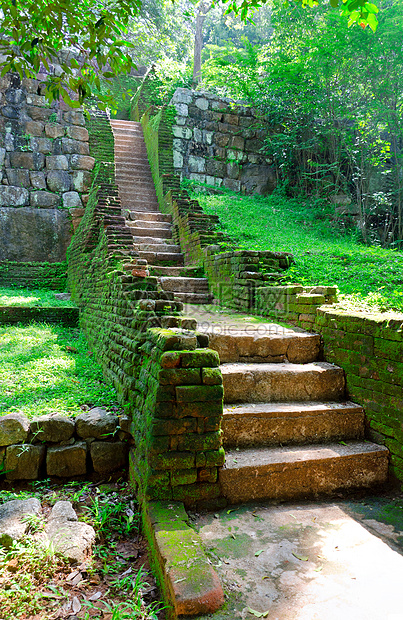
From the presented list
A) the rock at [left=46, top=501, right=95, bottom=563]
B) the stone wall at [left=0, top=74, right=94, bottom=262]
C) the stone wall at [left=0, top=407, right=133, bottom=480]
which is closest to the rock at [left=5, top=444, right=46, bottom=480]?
the stone wall at [left=0, top=407, right=133, bottom=480]

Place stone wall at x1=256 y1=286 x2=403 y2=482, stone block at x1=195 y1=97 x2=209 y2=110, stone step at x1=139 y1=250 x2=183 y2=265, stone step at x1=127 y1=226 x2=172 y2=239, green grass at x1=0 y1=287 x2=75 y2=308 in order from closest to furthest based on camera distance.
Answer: stone wall at x1=256 y1=286 x2=403 y2=482 < stone step at x1=139 y1=250 x2=183 y2=265 < green grass at x1=0 y1=287 x2=75 y2=308 < stone step at x1=127 y1=226 x2=172 y2=239 < stone block at x1=195 y1=97 x2=209 y2=110

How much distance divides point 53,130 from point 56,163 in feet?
3.29

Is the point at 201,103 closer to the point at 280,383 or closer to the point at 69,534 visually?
the point at 280,383

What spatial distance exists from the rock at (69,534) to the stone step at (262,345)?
5.69ft

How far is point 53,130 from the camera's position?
35.0ft

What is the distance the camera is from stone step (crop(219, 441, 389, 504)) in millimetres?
2582

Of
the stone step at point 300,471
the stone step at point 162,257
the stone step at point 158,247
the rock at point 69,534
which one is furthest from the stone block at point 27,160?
the stone step at point 300,471

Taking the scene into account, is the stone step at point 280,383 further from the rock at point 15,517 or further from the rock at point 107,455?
the rock at point 15,517

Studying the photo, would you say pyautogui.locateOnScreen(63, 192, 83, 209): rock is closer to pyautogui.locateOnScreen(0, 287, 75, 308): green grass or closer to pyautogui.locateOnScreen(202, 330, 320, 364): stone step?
pyautogui.locateOnScreen(0, 287, 75, 308): green grass

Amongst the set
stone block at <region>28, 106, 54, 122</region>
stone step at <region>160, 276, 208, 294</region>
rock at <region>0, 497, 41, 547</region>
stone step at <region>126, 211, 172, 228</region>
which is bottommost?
rock at <region>0, 497, 41, 547</region>

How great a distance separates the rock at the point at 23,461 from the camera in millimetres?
2922

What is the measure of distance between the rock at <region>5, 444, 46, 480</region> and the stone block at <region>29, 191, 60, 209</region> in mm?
8749

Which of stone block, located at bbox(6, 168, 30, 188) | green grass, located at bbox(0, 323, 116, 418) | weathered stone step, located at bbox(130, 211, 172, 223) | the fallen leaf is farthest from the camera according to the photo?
stone block, located at bbox(6, 168, 30, 188)

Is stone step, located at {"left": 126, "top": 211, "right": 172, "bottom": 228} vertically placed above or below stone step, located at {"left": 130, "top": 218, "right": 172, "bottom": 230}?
above
